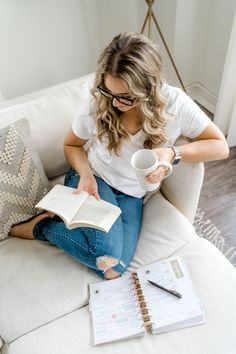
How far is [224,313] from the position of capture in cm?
93

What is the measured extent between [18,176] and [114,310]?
610mm

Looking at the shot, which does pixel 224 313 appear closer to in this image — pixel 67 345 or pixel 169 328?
pixel 169 328

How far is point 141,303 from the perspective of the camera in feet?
3.29

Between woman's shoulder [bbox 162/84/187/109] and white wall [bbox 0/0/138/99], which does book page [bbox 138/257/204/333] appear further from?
white wall [bbox 0/0/138/99]

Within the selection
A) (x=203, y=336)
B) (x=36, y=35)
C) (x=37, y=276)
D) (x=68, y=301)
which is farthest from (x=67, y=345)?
(x=36, y=35)

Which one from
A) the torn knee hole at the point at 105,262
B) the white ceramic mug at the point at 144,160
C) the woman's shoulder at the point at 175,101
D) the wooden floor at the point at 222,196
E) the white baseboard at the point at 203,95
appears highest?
the woman's shoulder at the point at 175,101

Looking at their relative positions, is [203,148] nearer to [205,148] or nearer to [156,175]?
[205,148]

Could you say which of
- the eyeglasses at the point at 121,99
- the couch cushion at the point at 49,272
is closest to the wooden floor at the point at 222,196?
the couch cushion at the point at 49,272

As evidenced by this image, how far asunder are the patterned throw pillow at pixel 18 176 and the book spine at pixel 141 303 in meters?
0.51

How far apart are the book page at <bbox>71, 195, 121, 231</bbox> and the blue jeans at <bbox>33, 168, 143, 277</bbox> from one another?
0.20 feet

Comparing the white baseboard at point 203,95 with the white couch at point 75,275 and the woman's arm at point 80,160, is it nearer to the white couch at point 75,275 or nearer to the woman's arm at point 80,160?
the white couch at point 75,275

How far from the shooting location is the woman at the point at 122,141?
37.0 inches

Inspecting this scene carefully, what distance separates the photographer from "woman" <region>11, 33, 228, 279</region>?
94cm

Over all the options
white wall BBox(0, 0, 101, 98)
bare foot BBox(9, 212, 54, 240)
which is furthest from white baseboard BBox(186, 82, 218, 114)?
bare foot BBox(9, 212, 54, 240)
